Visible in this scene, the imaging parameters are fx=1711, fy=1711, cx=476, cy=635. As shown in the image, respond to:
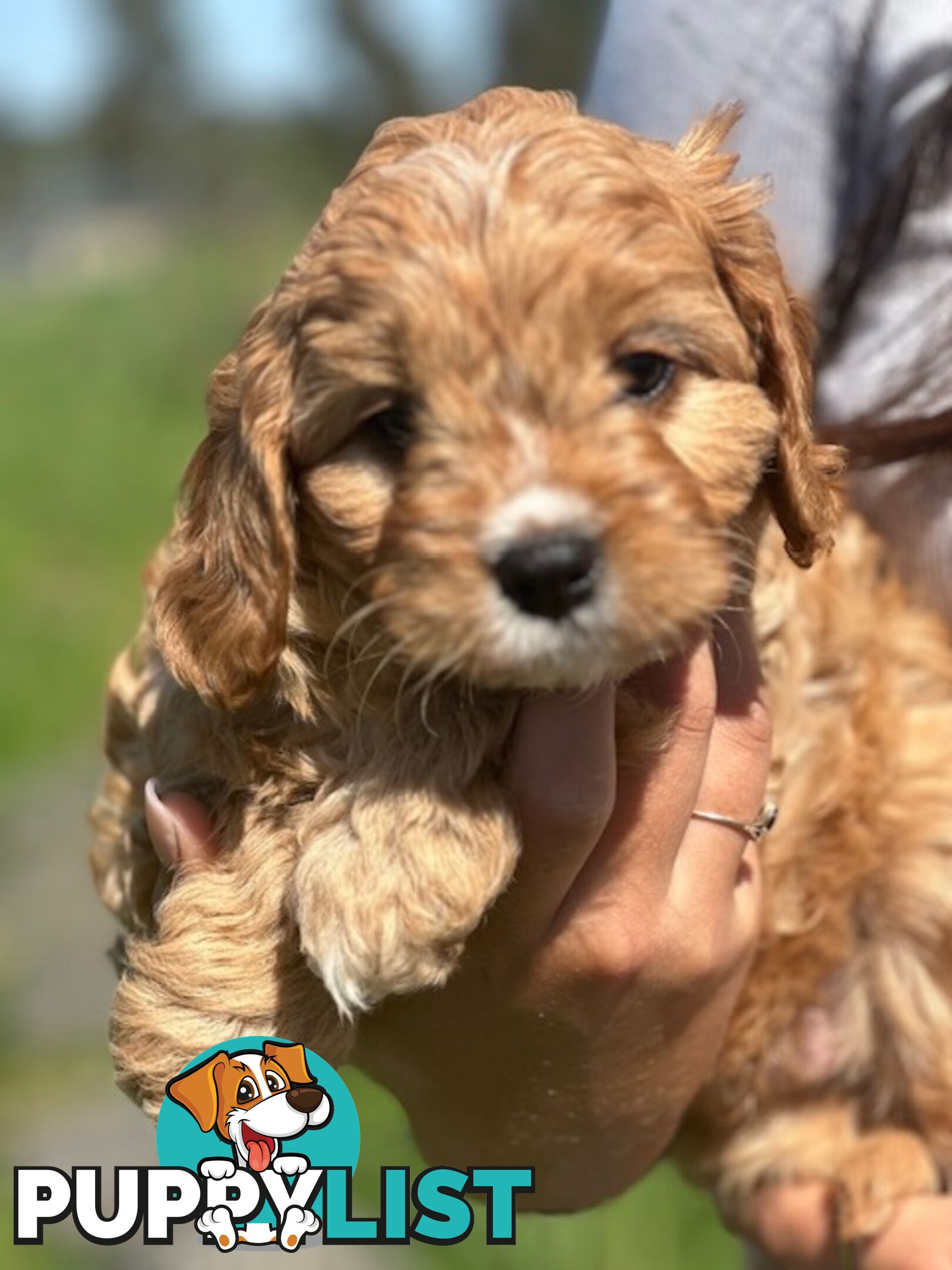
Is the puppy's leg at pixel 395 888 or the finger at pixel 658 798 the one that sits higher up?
the finger at pixel 658 798

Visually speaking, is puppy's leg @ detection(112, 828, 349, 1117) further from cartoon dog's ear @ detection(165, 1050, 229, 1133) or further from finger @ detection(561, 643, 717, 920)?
finger @ detection(561, 643, 717, 920)

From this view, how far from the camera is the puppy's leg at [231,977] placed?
238 centimetres

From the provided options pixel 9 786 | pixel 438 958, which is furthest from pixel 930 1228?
pixel 9 786

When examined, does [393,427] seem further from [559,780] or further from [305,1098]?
[305,1098]

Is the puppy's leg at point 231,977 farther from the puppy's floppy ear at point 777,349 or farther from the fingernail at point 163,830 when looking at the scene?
the puppy's floppy ear at point 777,349

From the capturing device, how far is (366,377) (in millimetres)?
2186

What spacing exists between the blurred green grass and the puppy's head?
2.42 metres

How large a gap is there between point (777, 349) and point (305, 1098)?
125 cm

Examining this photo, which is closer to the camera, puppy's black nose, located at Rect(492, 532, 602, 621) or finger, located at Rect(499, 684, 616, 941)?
puppy's black nose, located at Rect(492, 532, 602, 621)

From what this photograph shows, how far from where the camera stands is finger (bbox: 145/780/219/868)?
248 centimetres

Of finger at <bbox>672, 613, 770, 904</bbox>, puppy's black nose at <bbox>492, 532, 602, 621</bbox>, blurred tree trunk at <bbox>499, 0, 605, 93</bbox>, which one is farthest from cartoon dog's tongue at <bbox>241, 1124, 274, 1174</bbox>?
blurred tree trunk at <bbox>499, 0, 605, 93</bbox>

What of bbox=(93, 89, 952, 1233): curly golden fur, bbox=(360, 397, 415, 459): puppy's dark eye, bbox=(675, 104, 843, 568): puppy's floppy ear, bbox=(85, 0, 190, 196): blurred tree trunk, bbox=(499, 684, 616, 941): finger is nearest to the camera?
bbox=(93, 89, 952, 1233): curly golden fur

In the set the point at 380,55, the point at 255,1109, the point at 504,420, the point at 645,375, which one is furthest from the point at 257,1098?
the point at 380,55
